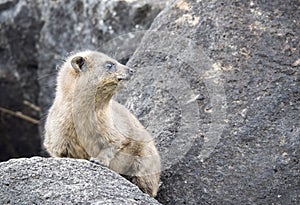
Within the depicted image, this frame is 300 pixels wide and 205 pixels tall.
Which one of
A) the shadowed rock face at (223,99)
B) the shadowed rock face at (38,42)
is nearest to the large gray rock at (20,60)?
the shadowed rock face at (38,42)

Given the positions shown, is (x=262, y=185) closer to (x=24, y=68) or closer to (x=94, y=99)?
(x=94, y=99)

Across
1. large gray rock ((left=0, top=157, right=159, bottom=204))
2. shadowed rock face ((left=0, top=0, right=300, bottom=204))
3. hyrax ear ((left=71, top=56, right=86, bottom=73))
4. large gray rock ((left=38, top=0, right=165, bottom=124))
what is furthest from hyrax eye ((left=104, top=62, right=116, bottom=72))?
large gray rock ((left=38, top=0, right=165, bottom=124))

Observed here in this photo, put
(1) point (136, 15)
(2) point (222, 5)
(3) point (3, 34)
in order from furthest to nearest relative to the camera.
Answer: (3) point (3, 34)
(1) point (136, 15)
(2) point (222, 5)

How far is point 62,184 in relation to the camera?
5.95 metres

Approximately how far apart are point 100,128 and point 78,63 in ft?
1.92

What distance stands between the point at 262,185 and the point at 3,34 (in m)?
6.07

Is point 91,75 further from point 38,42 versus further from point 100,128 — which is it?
point 38,42

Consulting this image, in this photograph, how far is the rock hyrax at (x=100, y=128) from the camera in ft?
22.9

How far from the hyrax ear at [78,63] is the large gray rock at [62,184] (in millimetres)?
1155

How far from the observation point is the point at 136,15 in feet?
35.0

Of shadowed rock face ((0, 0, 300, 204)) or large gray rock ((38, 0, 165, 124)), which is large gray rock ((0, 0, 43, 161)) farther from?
shadowed rock face ((0, 0, 300, 204))

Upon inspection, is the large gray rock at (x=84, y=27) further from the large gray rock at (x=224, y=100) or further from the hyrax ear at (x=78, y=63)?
the hyrax ear at (x=78, y=63)

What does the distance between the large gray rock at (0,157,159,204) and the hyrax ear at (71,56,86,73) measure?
116 centimetres

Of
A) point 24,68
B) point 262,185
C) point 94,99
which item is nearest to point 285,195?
point 262,185
